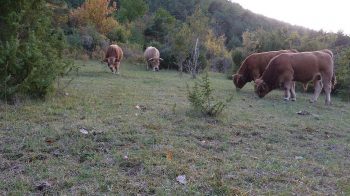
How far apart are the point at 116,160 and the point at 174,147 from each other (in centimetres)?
106

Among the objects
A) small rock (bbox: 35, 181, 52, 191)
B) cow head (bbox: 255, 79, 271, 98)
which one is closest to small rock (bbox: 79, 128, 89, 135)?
small rock (bbox: 35, 181, 52, 191)

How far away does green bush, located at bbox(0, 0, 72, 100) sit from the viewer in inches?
312

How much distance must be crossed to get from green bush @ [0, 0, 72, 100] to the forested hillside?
0.02 meters

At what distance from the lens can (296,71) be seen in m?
13.5

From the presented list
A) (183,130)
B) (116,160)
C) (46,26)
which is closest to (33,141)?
(116,160)

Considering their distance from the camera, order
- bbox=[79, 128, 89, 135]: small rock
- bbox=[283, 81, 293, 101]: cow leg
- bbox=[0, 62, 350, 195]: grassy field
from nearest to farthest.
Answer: bbox=[0, 62, 350, 195]: grassy field → bbox=[79, 128, 89, 135]: small rock → bbox=[283, 81, 293, 101]: cow leg

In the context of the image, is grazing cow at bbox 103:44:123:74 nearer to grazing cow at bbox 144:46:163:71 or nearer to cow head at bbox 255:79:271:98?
grazing cow at bbox 144:46:163:71

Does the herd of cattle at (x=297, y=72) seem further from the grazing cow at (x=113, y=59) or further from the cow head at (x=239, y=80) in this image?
the grazing cow at (x=113, y=59)

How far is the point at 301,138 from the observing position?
7.41 m

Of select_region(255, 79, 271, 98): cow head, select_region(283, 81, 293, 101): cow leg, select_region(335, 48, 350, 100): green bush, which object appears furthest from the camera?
select_region(335, 48, 350, 100): green bush

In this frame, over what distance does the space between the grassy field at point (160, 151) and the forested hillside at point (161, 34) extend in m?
1.72

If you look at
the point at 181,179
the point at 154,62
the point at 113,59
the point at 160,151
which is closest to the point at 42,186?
the point at 181,179

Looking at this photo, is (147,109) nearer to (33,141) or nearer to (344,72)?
(33,141)

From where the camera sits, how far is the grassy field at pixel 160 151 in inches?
168
